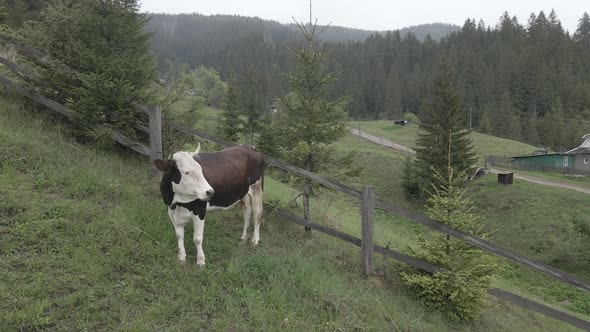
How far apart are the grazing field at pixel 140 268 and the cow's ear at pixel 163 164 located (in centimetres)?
115

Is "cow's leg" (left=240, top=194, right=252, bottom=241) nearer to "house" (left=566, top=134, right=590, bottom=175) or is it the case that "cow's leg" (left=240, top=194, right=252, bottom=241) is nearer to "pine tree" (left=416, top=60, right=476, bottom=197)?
"pine tree" (left=416, top=60, right=476, bottom=197)

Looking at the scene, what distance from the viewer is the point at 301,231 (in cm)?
812

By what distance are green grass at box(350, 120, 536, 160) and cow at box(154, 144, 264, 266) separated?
37.0 m

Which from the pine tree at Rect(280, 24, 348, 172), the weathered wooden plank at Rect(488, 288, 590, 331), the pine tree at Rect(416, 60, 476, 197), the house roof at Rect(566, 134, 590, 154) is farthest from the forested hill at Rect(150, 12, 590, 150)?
the weathered wooden plank at Rect(488, 288, 590, 331)

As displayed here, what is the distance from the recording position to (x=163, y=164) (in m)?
5.41

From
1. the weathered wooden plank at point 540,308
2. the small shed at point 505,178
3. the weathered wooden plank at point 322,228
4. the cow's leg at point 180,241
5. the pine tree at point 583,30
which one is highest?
the pine tree at point 583,30

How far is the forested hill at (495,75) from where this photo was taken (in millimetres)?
83938

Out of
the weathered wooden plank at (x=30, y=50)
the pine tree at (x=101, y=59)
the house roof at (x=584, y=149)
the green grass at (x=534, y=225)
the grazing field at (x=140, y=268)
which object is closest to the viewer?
the grazing field at (x=140, y=268)

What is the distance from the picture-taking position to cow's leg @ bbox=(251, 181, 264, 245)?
6961 millimetres


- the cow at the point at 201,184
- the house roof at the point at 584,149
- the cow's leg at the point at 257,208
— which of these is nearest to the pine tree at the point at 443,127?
the house roof at the point at 584,149

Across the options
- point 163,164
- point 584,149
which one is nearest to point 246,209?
point 163,164

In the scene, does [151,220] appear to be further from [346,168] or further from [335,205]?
[335,205]

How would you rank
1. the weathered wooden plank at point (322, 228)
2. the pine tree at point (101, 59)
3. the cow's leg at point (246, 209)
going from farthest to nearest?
1. the pine tree at point (101, 59)
2. the weathered wooden plank at point (322, 228)
3. the cow's leg at point (246, 209)

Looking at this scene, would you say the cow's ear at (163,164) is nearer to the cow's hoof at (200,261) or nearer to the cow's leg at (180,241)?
the cow's leg at (180,241)
